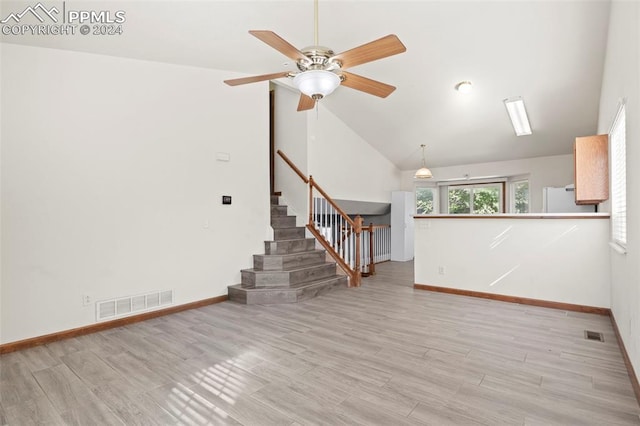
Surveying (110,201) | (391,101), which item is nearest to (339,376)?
(110,201)

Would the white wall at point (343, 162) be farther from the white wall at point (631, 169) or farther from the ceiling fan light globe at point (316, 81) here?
the white wall at point (631, 169)

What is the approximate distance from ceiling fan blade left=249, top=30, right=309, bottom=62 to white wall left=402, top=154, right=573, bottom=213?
22.5 feet

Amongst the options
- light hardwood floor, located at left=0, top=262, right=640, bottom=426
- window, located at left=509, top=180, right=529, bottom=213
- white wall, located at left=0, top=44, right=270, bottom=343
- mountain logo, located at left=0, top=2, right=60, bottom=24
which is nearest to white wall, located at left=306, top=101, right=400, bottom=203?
white wall, located at left=0, top=44, right=270, bottom=343

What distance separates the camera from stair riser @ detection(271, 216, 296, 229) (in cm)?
550

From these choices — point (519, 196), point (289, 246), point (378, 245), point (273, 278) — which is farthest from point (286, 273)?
point (519, 196)

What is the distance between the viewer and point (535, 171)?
24.1 ft

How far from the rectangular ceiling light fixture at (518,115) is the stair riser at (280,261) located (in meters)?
4.01

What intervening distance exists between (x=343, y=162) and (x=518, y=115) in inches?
126

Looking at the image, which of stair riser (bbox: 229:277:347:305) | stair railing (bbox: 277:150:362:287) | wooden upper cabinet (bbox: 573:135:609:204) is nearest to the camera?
wooden upper cabinet (bbox: 573:135:609:204)

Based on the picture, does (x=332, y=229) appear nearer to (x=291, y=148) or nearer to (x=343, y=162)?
(x=343, y=162)

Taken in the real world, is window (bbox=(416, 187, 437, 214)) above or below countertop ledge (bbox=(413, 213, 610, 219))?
above

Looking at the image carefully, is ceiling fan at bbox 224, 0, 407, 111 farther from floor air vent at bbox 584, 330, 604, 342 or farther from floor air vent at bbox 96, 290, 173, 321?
floor air vent at bbox 584, 330, 604, 342

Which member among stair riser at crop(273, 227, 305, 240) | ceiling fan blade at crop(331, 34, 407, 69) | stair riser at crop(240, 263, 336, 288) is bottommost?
stair riser at crop(240, 263, 336, 288)

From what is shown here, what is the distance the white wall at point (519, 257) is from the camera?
12.6 ft
